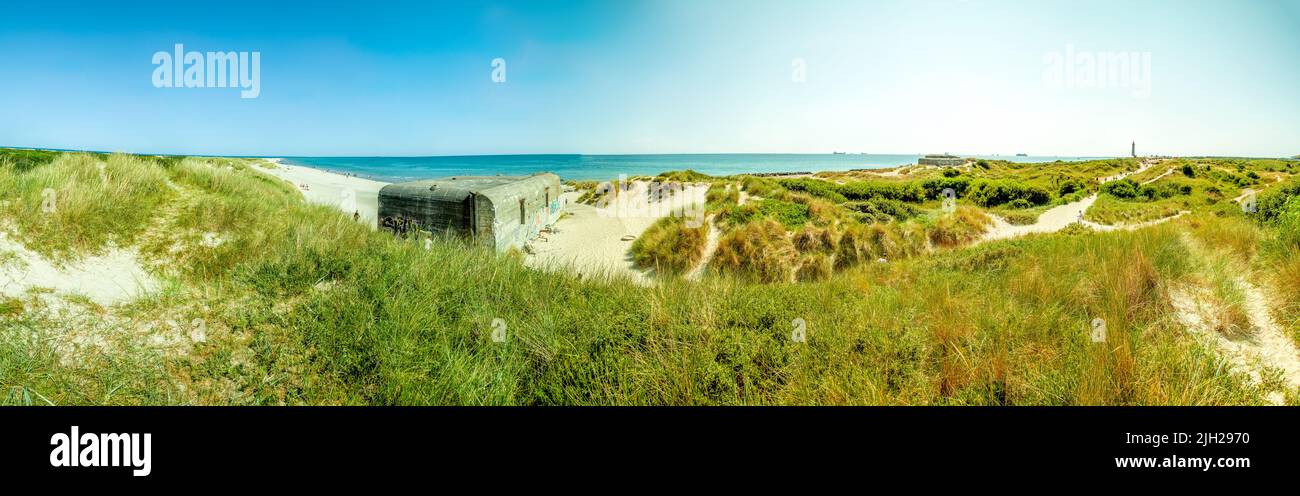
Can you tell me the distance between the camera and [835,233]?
11391 millimetres

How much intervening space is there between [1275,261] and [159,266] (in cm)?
1281

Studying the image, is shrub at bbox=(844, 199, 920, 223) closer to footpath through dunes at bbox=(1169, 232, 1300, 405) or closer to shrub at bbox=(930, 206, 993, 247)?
shrub at bbox=(930, 206, 993, 247)

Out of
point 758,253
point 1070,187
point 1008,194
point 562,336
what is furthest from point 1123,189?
point 562,336

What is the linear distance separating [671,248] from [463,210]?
5.36 metres

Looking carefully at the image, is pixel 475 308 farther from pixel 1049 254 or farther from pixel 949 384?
pixel 1049 254

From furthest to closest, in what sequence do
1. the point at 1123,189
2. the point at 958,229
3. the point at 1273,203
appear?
the point at 1123,189 < the point at 958,229 < the point at 1273,203

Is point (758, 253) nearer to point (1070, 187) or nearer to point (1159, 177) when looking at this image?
point (1070, 187)

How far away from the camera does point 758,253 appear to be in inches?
425

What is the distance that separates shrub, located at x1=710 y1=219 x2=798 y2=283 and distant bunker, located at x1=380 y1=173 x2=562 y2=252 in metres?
5.63

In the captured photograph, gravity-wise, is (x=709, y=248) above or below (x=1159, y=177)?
below

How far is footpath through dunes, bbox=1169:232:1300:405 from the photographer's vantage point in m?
3.23
